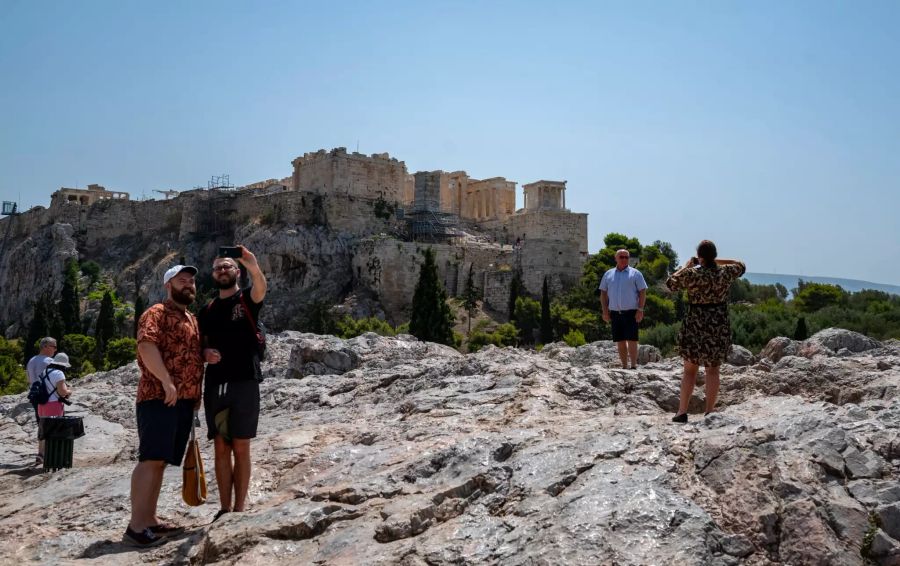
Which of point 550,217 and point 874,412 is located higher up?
point 550,217

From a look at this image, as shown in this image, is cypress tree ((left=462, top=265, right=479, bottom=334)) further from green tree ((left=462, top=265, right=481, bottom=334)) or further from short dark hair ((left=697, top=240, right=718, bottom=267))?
short dark hair ((left=697, top=240, right=718, bottom=267))

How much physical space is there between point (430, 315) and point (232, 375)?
79.3 ft

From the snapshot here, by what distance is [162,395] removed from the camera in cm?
550

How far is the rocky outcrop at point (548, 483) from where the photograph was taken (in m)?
4.43

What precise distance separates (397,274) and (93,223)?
23.2 m

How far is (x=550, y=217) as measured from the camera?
4850cm

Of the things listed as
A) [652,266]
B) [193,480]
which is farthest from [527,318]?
[193,480]

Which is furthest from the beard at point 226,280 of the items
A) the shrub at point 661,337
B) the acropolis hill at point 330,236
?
the acropolis hill at point 330,236

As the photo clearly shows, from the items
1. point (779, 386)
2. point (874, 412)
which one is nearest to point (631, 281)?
point (779, 386)

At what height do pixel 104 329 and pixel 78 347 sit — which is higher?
pixel 104 329

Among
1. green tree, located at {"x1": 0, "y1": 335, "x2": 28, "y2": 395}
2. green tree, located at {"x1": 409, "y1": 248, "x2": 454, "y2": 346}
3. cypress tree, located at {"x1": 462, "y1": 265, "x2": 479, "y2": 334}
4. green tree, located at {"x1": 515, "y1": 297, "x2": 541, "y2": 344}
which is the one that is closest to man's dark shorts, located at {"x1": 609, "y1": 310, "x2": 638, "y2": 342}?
green tree, located at {"x1": 0, "y1": 335, "x2": 28, "y2": 395}

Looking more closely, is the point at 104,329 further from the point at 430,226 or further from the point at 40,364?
the point at 40,364

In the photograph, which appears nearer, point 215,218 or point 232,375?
point 232,375

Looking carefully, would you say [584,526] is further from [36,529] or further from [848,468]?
[36,529]
